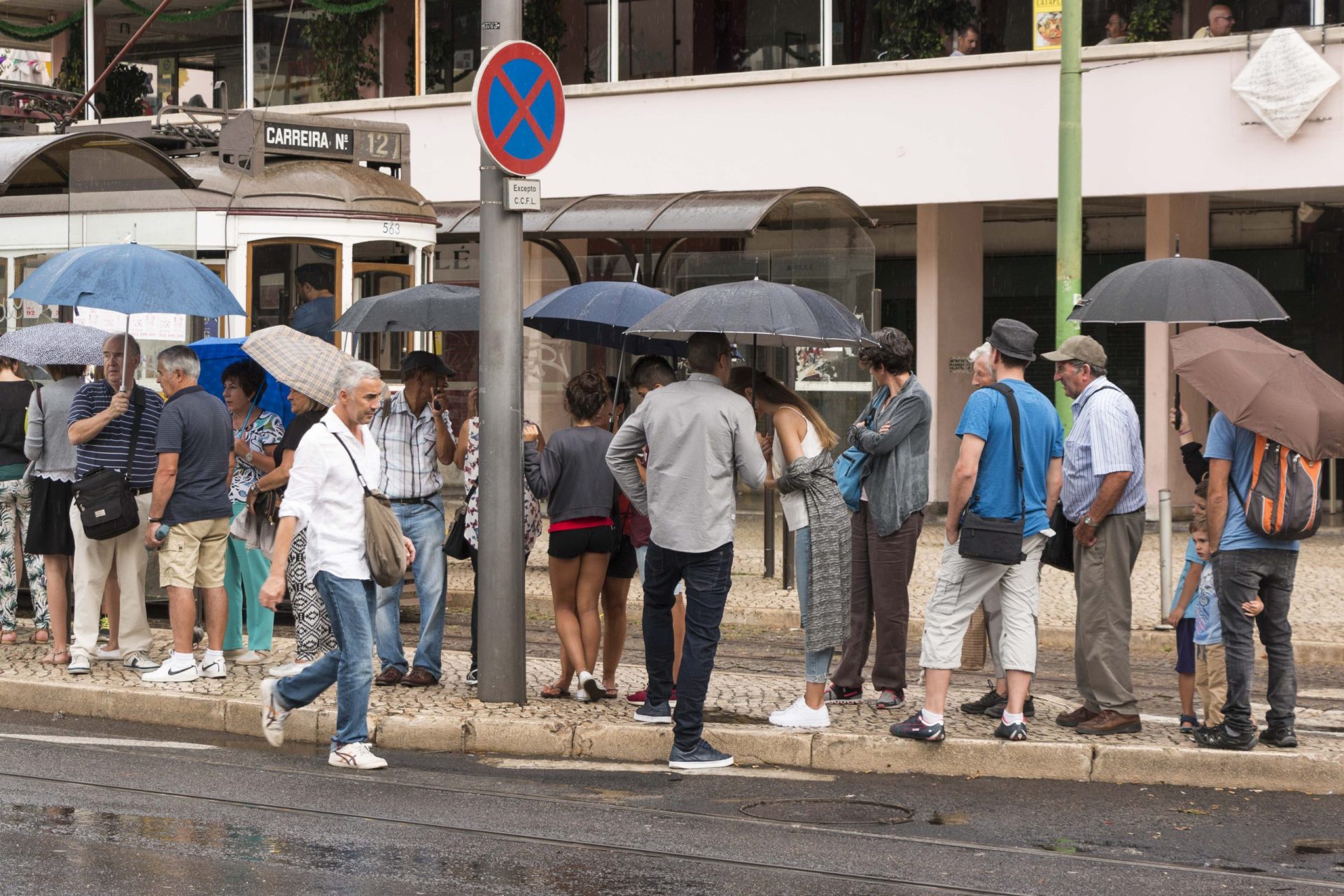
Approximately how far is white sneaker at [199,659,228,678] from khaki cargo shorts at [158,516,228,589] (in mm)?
408

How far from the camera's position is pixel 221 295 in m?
10.3

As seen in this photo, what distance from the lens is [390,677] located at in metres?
9.51

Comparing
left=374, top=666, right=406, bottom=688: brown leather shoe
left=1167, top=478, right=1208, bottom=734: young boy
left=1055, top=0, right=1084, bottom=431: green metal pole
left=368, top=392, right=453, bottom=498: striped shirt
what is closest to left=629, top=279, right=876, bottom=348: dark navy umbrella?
left=368, top=392, right=453, bottom=498: striped shirt

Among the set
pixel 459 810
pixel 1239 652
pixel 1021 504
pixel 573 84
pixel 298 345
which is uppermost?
pixel 573 84

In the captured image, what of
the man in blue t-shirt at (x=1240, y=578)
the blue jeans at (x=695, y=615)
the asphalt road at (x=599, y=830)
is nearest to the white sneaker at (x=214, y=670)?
the asphalt road at (x=599, y=830)

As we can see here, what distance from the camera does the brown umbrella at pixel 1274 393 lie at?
7.47 m

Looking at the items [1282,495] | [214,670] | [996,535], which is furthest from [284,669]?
[1282,495]

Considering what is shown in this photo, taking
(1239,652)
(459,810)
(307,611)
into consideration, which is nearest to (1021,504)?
(1239,652)

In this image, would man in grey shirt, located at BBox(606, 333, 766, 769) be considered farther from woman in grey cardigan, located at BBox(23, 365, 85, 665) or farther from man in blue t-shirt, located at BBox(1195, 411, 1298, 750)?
woman in grey cardigan, located at BBox(23, 365, 85, 665)

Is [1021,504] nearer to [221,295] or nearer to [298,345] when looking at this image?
[298,345]

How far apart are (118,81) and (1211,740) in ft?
72.8

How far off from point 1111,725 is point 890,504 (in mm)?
1472

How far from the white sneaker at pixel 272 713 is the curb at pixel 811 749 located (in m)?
0.62

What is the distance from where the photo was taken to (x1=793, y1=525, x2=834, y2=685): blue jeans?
816cm
